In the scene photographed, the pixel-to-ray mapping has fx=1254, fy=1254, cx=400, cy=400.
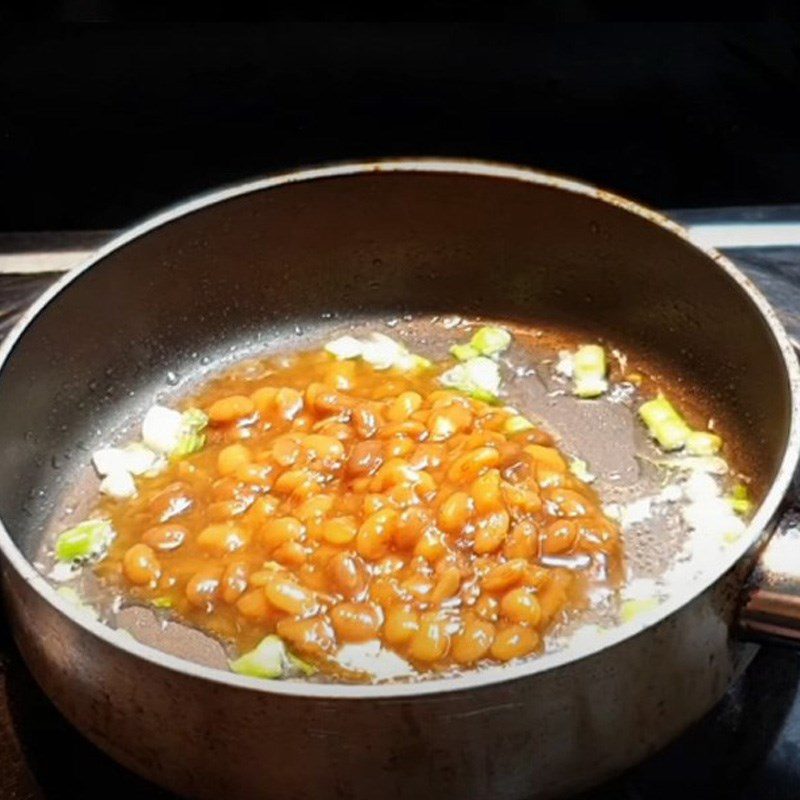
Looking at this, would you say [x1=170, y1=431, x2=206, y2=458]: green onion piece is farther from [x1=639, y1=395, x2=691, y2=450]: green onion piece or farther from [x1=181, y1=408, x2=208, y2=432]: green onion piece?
[x1=639, y1=395, x2=691, y2=450]: green onion piece

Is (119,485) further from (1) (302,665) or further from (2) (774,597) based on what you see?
(2) (774,597)

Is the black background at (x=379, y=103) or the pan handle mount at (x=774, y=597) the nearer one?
the pan handle mount at (x=774, y=597)

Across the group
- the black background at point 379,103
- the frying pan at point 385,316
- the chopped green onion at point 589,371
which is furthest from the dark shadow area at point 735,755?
the black background at point 379,103

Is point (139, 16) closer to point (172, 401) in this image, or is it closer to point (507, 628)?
point (172, 401)

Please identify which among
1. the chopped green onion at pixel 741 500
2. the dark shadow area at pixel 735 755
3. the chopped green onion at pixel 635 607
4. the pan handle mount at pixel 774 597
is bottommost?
the dark shadow area at pixel 735 755

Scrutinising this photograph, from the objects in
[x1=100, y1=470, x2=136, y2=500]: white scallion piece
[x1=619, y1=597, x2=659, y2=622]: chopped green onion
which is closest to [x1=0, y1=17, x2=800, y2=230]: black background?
[x1=100, y1=470, x2=136, y2=500]: white scallion piece

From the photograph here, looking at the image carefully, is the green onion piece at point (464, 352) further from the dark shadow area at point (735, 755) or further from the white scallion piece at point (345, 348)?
the dark shadow area at point (735, 755)

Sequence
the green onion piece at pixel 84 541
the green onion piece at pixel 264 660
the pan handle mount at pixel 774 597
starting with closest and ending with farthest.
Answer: the pan handle mount at pixel 774 597, the green onion piece at pixel 264 660, the green onion piece at pixel 84 541
